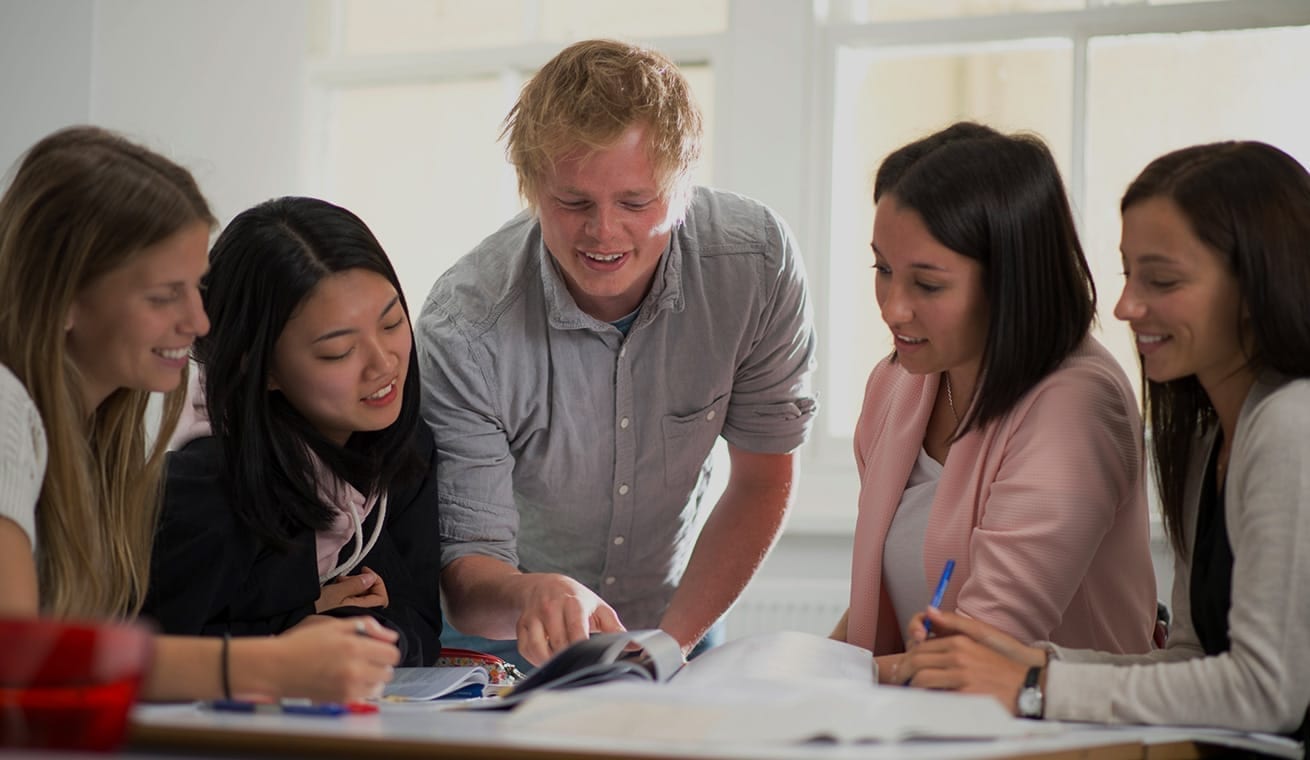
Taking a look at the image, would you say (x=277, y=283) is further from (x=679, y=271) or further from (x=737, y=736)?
(x=737, y=736)

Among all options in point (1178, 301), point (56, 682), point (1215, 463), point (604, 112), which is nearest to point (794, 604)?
point (604, 112)

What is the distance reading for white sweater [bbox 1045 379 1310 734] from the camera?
127cm

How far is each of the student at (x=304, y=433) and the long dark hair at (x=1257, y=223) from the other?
0.93 meters

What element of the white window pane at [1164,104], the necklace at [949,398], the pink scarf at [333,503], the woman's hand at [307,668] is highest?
the white window pane at [1164,104]

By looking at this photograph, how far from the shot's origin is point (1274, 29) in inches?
137

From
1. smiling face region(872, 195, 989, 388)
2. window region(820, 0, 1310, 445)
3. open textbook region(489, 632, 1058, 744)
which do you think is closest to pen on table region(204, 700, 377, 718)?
open textbook region(489, 632, 1058, 744)

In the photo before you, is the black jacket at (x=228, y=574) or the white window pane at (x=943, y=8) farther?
the white window pane at (x=943, y=8)

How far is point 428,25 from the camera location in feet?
13.6

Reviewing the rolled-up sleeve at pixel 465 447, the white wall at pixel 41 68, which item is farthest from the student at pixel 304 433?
the white wall at pixel 41 68

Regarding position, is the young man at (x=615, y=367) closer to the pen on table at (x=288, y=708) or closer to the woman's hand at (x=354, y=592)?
the woman's hand at (x=354, y=592)

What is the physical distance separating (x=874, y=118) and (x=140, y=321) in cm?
267

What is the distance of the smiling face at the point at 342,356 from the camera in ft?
5.81

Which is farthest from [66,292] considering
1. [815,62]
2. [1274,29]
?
[1274,29]

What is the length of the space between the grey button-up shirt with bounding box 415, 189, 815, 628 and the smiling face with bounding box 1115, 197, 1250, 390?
2.63 ft
